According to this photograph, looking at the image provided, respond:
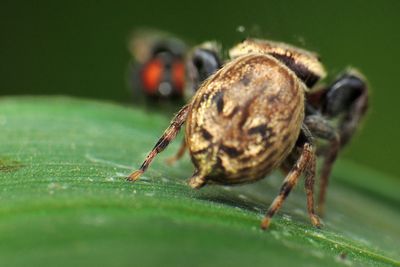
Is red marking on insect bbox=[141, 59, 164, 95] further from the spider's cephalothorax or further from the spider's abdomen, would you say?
the spider's abdomen

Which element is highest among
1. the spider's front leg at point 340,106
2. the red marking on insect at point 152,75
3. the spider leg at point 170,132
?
the spider's front leg at point 340,106

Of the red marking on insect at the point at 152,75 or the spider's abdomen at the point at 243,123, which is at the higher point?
the spider's abdomen at the point at 243,123

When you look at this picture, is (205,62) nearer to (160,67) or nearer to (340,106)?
(340,106)

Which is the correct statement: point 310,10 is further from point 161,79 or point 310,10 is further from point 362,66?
point 161,79

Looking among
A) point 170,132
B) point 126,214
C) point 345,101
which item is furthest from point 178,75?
point 126,214

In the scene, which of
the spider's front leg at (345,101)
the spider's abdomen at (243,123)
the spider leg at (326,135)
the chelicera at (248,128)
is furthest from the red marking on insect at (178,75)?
the spider's abdomen at (243,123)

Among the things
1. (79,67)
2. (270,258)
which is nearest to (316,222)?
(270,258)

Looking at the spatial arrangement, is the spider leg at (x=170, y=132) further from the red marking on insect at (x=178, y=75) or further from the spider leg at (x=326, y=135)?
the red marking on insect at (x=178, y=75)

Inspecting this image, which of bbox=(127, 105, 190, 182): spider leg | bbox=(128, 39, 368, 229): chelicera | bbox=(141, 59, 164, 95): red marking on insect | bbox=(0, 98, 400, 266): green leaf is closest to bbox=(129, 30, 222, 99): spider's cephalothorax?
bbox=(141, 59, 164, 95): red marking on insect
